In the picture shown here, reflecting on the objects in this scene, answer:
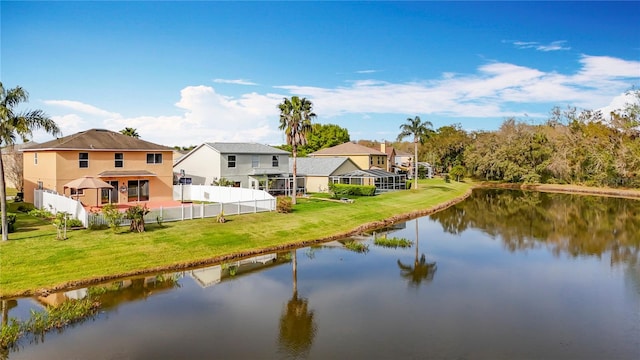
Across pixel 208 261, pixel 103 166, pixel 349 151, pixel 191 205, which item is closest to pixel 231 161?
pixel 103 166

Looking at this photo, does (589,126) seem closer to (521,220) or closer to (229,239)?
(521,220)

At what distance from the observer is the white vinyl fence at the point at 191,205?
25.6 meters

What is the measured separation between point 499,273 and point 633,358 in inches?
362

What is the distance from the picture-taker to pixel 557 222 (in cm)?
3875

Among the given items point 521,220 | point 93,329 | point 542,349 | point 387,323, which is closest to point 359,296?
point 387,323

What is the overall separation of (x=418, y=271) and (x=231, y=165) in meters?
26.8

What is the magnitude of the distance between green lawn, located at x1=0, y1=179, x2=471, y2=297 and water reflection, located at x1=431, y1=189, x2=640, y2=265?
36.5 ft

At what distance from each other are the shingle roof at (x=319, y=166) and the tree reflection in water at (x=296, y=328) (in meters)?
34.8

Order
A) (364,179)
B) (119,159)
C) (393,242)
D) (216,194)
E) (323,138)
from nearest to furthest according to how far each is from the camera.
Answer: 1. (393,242)
2. (119,159)
3. (216,194)
4. (364,179)
5. (323,138)

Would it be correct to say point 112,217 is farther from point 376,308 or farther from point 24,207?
point 376,308

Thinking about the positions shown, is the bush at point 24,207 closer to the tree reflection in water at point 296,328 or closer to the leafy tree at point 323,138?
the tree reflection in water at point 296,328

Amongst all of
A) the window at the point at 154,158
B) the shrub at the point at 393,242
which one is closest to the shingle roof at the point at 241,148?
the window at the point at 154,158

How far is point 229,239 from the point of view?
998 inches

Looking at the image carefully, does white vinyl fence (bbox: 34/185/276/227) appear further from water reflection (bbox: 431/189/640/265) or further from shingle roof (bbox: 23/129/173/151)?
water reflection (bbox: 431/189/640/265)
